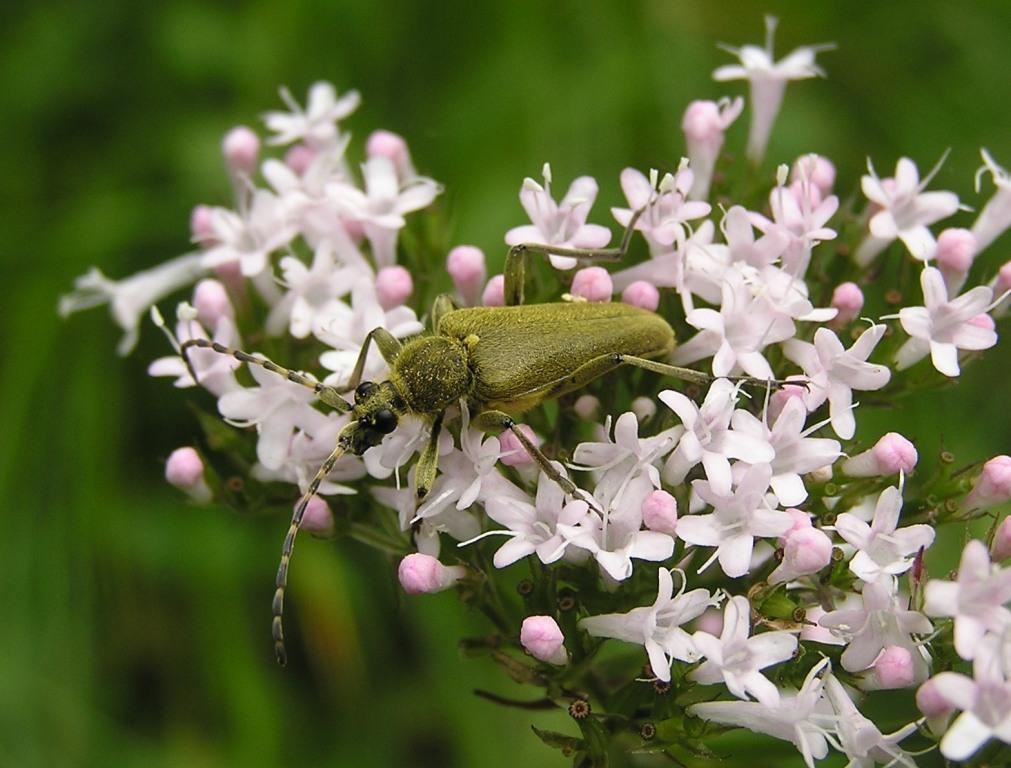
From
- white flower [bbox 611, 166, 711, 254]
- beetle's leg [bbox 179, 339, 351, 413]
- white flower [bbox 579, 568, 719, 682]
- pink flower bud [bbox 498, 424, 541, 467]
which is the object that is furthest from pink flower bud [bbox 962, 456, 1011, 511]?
beetle's leg [bbox 179, 339, 351, 413]

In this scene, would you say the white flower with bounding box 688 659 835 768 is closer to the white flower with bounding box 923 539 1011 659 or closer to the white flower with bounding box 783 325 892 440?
the white flower with bounding box 923 539 1011 659

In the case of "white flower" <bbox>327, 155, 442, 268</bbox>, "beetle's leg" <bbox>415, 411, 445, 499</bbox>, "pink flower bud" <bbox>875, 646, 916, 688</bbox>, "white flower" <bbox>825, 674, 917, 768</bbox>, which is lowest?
"white flower" <bbox>825, 674, 917, 768</bbox>

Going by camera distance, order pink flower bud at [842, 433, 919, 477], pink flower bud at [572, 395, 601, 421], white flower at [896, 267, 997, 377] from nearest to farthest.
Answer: pink flower bud at [842, 433, 919, 477] < white flower at [896, 267, 997, 377] < pink flower bud at [572, 395, 601, 421]

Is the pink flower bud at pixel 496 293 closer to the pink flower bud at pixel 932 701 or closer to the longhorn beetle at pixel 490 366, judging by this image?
the longhorn beetle at pixel 490 366

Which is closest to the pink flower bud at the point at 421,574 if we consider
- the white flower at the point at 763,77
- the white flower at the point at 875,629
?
the white flower at the point at 875,629

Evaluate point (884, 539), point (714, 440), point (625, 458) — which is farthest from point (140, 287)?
point (884, 539)

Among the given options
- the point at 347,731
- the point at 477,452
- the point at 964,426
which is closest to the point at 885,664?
the point at 477,452

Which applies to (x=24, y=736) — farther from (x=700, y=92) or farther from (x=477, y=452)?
(x=700, y=92)
